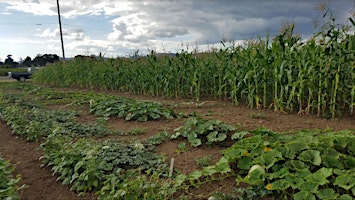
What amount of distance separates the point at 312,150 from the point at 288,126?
220 cm

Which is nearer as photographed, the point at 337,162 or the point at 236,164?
the point at 337,162

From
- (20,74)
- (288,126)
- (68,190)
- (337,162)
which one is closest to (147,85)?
(288,126)

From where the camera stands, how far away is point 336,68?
19.3ft

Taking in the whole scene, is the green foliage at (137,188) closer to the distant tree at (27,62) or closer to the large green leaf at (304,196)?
the large green leaf at (304,196)

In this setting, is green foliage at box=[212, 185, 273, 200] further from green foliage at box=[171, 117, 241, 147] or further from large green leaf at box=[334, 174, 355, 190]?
green foliage at box=[171, 117, 241, 147]

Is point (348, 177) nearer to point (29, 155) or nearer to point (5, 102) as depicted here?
point (29, 155)

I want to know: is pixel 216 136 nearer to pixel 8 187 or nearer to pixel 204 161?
pixel 204 161

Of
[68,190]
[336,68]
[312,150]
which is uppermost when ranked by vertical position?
[336,68]

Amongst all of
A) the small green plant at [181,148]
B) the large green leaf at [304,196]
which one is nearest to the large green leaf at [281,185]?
the large green leaf at [304,196]

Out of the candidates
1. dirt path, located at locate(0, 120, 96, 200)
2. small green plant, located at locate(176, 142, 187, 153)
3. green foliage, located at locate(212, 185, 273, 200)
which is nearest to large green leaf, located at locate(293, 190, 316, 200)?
green foliage, located at locate(212, 185, 273, 200)

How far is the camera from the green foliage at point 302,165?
2.45 m

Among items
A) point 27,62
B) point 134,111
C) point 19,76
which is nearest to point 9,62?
point 27,62

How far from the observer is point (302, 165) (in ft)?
8.90

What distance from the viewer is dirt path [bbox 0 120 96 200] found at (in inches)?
123
